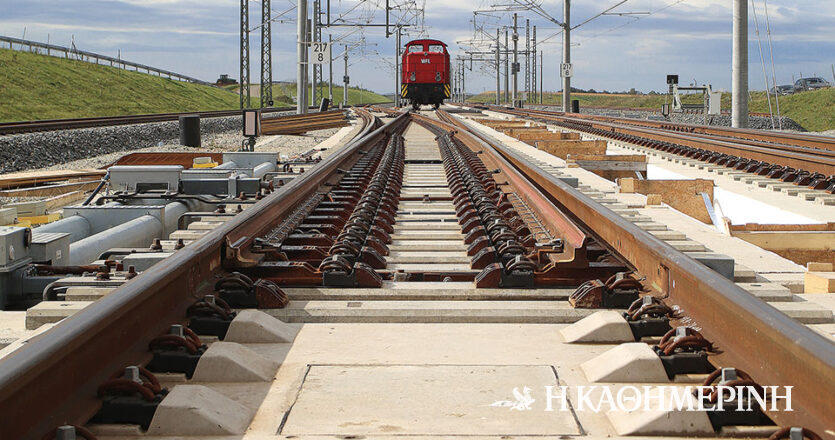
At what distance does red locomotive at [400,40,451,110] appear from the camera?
43125 millimetres

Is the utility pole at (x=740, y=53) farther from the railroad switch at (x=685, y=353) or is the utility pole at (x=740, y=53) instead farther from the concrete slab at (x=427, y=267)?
the railroad switch at (x=685, y=353)

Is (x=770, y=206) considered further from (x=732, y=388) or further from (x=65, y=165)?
(x=65, y=165)

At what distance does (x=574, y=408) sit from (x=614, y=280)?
139cm

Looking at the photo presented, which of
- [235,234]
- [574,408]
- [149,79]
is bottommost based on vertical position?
[574,408]

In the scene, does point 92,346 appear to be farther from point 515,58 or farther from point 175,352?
point 515,58

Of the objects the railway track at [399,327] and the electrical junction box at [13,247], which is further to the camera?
the electrical junction box at [13,247]

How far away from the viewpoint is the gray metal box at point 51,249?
16.6 feet

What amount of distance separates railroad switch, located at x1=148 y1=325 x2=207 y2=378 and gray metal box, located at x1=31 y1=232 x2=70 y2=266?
2.23 metres

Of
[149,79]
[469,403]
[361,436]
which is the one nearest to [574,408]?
[469,403]

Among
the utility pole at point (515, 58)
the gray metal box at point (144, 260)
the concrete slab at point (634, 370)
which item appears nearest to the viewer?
the concrete slab at point (634, 370)

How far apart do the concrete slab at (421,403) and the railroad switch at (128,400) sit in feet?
1.32

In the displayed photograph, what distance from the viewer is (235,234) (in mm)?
4719

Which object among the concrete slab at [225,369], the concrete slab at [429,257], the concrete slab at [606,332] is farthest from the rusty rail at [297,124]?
the concrete slab at [225,369]

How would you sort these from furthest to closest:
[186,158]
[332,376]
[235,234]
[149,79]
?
[149,79]
[186,158]
[235,234]
[332,376]
